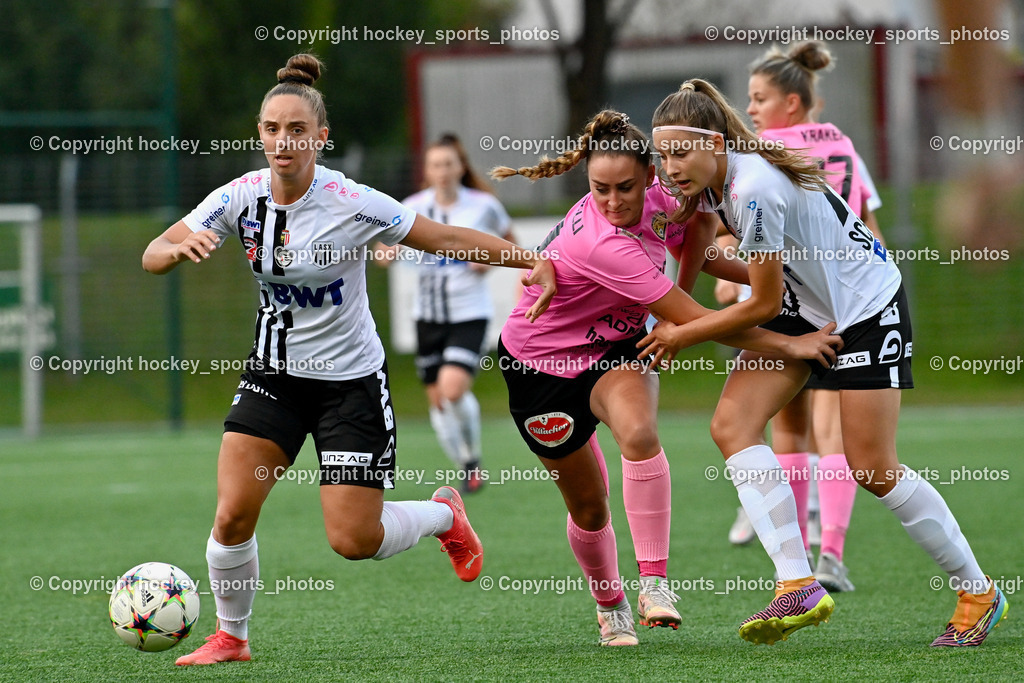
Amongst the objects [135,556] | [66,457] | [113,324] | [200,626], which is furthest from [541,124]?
[200,626]

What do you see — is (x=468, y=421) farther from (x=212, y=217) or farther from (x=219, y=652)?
(x=212, y=217)

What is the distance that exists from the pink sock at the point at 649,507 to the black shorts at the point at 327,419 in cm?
75

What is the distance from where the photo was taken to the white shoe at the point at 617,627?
3.81 m

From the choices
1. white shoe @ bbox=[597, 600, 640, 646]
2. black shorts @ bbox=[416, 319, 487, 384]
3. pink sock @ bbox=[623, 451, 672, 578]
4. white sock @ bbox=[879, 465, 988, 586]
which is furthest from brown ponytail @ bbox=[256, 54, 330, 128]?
black shorts @ bbox=[416, 319, 487, 384]

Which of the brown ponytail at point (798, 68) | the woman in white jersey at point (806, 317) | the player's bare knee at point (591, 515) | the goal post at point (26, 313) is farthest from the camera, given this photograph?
the goal post at point (26, 313)

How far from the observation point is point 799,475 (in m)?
4.69

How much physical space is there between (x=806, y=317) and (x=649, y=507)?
0.74m

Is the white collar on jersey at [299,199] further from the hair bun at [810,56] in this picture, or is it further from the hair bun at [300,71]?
the hair bun at [810,56]

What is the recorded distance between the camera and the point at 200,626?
435cm

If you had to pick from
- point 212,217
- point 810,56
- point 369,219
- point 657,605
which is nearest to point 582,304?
point 369,219

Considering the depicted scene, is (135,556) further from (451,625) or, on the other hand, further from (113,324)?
(113,324)

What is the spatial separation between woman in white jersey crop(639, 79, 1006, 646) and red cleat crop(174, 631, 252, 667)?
5.01 ft

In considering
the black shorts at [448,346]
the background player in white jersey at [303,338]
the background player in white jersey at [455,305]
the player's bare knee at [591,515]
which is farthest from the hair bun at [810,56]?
the black shorts at [448,346]

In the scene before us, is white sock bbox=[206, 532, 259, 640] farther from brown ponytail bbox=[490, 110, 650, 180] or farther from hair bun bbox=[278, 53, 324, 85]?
brown ponytail bbox=[490, 110, 650, 180]
